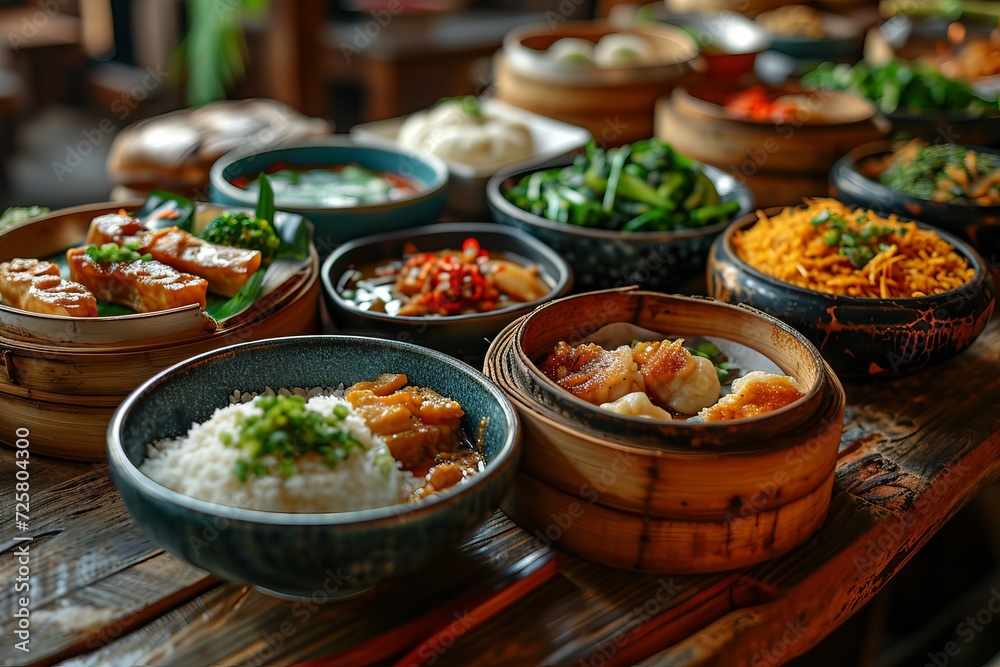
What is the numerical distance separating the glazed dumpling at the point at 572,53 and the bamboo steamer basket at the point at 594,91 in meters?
0.08

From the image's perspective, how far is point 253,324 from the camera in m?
2.24

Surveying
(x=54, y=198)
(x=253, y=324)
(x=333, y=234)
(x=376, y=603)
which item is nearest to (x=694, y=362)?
(x=376, y=603)

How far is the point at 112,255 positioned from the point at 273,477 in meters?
1.02

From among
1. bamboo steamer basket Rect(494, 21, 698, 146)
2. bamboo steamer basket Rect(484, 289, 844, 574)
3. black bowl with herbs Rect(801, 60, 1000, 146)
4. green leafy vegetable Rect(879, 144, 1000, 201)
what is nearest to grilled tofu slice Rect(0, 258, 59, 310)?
bamboo steamer basket Rect(484, 289, 844, 574)

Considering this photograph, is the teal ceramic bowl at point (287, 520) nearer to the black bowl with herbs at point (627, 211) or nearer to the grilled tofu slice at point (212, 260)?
the grilled tofu slice at point (212, 260)

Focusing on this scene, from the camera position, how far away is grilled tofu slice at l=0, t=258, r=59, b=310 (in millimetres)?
2160

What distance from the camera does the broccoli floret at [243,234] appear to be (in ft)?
8.25

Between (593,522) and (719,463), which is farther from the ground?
(719,463)

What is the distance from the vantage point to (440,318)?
2.34 meters

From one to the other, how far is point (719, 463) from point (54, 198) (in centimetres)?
601

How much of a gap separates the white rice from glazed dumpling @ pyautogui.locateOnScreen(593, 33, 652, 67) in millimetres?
3053

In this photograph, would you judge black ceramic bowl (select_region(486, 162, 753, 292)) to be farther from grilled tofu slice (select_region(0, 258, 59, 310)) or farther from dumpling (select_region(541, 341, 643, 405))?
grilled tofu slice (select_region(0, 258, 59, 310))

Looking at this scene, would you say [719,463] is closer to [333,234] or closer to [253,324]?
[253,324]

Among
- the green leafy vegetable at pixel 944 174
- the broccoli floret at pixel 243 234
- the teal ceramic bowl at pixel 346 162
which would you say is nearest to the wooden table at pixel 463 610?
the broccoli floret at pixel 243 234
